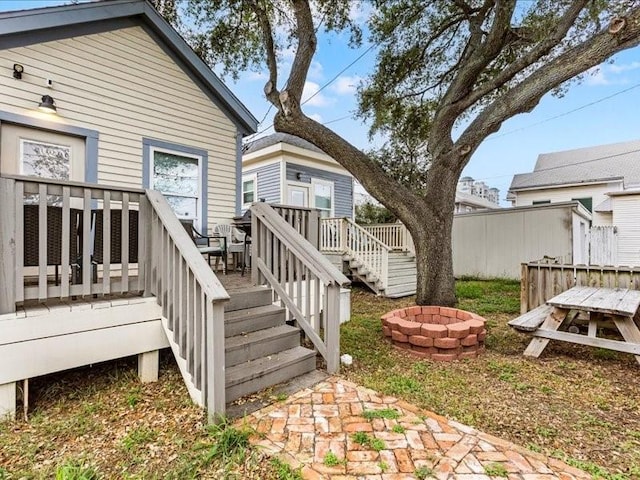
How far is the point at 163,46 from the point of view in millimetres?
5812

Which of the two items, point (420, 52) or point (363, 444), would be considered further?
point (420, 52)

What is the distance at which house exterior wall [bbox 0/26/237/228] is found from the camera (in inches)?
177

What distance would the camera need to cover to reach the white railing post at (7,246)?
2.45 metres

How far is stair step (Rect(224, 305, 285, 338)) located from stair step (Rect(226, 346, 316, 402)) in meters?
0.36

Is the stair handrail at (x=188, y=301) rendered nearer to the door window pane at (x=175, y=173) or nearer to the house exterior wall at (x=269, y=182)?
the door window pane at (x=175, y=173)

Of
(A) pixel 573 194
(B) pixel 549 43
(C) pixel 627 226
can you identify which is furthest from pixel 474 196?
(B) pixel 549 43

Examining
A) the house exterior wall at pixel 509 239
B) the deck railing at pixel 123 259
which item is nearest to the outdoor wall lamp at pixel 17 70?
the deck railing at pixel 123 259

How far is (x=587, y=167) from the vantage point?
56.0 ft

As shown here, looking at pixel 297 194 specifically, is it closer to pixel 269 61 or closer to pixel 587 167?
pixel 269 61

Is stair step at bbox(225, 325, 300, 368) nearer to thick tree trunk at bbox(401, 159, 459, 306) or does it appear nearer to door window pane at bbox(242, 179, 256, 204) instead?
thick tree trunk at bbox(401, 159, 459, 306)

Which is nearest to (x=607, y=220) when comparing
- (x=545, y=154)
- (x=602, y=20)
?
(x=545, y=154)

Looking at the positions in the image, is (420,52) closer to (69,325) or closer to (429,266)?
(429,266)

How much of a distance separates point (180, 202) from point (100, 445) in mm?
4293

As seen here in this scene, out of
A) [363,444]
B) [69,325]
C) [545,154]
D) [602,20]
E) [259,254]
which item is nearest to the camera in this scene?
[363,444]
